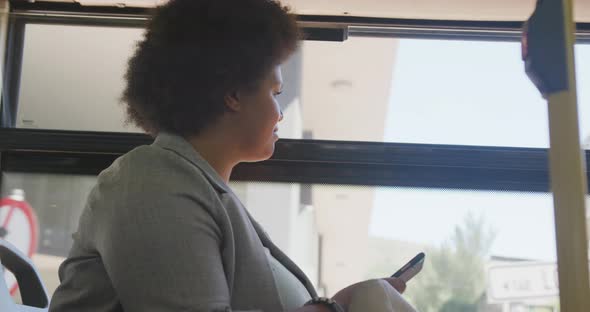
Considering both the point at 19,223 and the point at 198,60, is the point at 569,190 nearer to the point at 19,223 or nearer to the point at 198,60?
the point at 198,60

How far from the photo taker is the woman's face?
0.90 metres

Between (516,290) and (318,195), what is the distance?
0.60 metres

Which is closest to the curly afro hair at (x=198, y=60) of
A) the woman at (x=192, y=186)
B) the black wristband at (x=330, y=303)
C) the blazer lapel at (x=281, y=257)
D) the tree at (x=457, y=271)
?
the woman at (x=192, y=186)

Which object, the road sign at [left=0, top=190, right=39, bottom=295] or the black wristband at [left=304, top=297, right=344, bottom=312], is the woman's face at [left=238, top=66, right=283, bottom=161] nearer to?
the black wristband at [left=304, top=297, right=344, bottom=312]

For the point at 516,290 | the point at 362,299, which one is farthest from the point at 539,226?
the point at 362,299

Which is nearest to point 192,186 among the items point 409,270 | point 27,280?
point 409,270

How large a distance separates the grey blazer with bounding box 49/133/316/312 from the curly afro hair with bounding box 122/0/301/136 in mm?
67

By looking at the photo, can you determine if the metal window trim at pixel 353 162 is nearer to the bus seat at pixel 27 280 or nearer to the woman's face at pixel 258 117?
the bus seat at pixel 27 280

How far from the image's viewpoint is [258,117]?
902 millimetres

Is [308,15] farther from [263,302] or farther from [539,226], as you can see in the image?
[263,302]

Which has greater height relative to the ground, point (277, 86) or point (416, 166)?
point (277, 86)

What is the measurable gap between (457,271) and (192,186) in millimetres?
1157

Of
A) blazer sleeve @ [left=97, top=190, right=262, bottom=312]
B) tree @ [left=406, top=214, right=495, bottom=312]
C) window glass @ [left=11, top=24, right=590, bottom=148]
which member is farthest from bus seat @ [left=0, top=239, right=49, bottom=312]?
tree @ [left=406, top=214, right=495, bottom=312]

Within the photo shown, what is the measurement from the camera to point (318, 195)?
179cm
